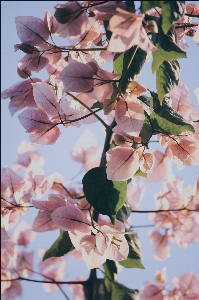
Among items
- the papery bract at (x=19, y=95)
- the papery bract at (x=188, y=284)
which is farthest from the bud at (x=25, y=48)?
the papery bract at (x=188, y=284)

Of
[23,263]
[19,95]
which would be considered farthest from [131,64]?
[23,263]

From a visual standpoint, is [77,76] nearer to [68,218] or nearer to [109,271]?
[68,218]

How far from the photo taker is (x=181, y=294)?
1.05 meters

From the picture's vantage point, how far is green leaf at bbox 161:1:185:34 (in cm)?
53

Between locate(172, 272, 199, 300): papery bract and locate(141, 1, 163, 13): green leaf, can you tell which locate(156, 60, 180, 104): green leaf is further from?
locate(172, 272, 199, 300): papery bract

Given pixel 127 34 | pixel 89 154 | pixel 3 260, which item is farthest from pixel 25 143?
pixel 127 34

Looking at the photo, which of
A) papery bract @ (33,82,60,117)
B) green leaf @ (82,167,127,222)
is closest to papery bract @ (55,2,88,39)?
papery bract @ (33,82,60,117)

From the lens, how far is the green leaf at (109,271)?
0.93 metres

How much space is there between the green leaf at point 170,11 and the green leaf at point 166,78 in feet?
0.37

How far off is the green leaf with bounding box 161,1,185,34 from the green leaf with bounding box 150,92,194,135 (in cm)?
15

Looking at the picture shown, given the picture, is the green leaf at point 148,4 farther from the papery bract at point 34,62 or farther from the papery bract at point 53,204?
the papery bract at point 53,204

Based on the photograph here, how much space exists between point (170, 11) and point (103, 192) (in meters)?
0.30

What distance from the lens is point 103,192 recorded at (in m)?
0.67

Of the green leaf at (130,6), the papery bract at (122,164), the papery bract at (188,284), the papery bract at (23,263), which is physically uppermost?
the green leaf at (130,6)
